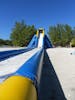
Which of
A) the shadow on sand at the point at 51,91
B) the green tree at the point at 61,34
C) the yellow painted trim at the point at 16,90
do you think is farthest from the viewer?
the green tree at the point at 61,34

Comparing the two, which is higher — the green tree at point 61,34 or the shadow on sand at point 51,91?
the green tree at point 61,34

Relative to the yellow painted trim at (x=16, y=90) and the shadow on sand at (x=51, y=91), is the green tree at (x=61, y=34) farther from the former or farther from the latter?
the yellow painted trim at (x=16, y=90)

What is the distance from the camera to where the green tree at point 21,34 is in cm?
5494

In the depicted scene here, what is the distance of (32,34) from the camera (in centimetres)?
5728

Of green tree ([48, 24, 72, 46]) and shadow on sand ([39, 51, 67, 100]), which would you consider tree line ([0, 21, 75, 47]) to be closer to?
green tree ([48, 24, 72, 46])

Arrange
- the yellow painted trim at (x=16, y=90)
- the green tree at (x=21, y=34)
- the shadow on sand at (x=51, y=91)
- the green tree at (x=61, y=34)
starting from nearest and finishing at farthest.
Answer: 1. the yellow painted trim at (x=16, y=90)
2. the shadow on sand at (x=51, y=91)
3. the green tree at (x=21, y=34)
4. the green tree at (x=61, y=34)

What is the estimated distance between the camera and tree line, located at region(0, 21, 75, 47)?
5534cm

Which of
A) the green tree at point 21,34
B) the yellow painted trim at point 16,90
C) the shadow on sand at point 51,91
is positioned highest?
the green tree at point 21,34

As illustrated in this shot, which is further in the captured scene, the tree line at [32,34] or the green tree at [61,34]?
the green tree at [61,34]

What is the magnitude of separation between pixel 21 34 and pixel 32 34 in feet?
9.11

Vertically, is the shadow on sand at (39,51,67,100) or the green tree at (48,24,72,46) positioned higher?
the green tree at (48,24,72,46)

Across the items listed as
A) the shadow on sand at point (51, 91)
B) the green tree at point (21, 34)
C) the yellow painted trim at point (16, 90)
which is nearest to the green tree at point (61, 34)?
the green tree at point (21, 34)

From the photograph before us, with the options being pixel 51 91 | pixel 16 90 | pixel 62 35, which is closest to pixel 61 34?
pixel 62 35

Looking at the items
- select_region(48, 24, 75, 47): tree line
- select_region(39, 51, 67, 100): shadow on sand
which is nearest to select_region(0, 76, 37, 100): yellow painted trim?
select_region(39, 51, 67, 100): shadow on sand
